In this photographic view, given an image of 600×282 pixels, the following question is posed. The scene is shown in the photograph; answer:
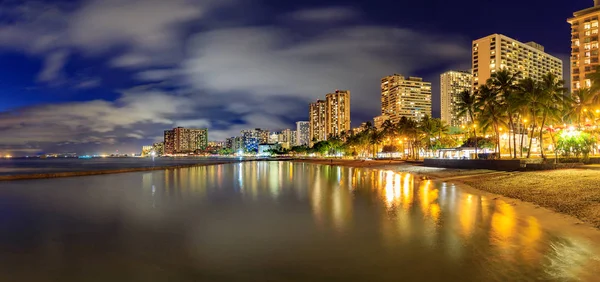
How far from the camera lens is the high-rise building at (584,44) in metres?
108

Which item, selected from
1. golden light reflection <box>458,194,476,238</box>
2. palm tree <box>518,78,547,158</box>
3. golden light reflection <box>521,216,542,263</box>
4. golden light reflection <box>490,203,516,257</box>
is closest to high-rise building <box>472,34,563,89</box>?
palm tree <box>518,78,547,158</box>

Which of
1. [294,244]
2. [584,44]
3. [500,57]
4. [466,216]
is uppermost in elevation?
[500,57]

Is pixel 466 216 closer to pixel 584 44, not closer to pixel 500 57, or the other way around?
pixel 584 44

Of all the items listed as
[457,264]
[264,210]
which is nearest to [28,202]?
[264,210]

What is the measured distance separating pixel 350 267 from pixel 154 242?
25.4 feet

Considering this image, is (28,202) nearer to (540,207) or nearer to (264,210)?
(264,210)

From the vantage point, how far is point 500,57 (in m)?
151

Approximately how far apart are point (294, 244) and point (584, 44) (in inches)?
5284

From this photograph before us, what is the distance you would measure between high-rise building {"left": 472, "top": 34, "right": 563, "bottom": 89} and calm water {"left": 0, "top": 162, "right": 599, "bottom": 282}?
486ft

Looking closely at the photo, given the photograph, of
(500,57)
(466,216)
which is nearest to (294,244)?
(466,216)

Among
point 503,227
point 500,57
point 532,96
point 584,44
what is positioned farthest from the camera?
point 500,57

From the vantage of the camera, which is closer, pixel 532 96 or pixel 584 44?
pixel 532 96

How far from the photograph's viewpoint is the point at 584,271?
873 centimetres

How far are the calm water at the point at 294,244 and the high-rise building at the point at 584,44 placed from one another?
4619 inches
